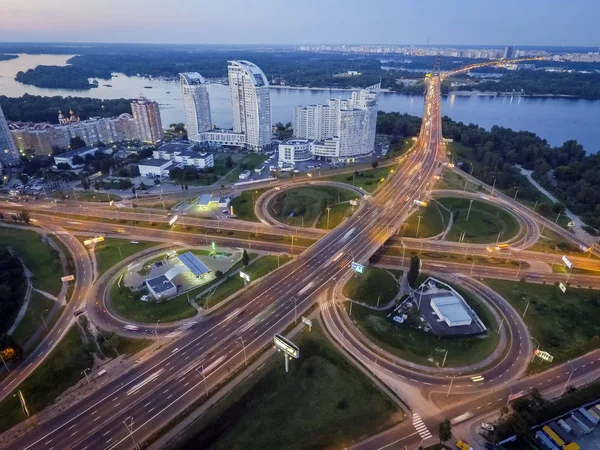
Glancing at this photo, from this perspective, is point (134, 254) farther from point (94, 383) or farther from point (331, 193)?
point (331, 193)

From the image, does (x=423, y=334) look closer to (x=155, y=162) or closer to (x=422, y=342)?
(x=422, y=342)

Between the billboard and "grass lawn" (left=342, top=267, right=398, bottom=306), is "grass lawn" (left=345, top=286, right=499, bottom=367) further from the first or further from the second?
the billboard

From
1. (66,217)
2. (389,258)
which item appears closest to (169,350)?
(389,258)

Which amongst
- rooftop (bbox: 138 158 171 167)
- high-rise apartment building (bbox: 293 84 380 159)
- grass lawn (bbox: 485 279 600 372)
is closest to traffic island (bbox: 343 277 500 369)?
grass lawn (bbox: 485 279 600 372)

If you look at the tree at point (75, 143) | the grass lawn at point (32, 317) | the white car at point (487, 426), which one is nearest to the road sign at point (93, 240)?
the grass lawn at point (32, 317)

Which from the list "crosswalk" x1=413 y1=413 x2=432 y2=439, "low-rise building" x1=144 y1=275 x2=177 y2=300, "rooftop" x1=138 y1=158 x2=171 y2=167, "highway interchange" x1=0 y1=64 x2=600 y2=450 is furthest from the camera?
"rooftop" x1=138 y1=158 x2=171 y2=167

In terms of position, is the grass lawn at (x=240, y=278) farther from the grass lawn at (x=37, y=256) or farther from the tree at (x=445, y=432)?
the tree at (x=445, y=432)

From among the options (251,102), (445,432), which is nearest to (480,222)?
(445,432)

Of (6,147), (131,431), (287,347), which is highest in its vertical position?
(6,147)
